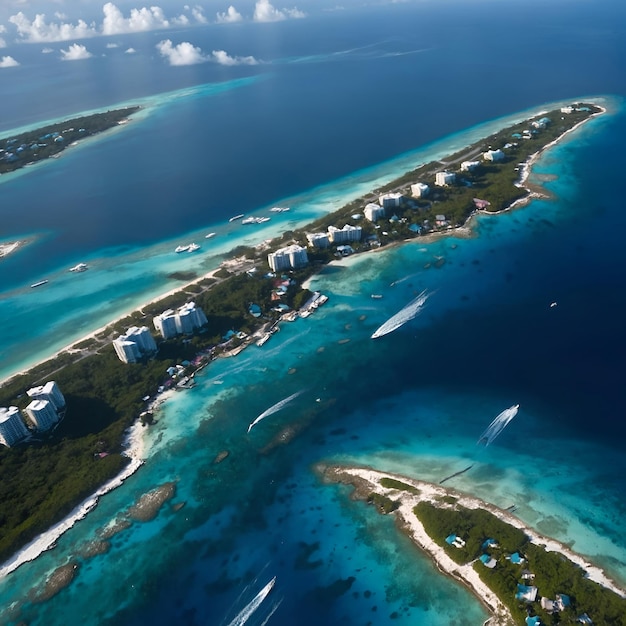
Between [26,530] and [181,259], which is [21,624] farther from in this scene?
[181,259]

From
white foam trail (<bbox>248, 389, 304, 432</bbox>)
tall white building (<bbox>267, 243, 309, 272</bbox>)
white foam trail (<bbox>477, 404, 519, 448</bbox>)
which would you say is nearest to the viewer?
white foam trail (<bbox>477, 404, 519, 448</bbox>)

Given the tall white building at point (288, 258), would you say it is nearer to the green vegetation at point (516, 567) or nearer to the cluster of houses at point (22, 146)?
the green vegetation at point (516, 567)

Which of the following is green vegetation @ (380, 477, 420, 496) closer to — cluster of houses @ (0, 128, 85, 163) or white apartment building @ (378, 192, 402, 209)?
white apartment building @ (378, 192, 402, 209)

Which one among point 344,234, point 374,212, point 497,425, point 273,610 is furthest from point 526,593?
point 374,212

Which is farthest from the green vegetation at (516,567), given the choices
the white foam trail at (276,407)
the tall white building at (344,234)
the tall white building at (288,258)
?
the tall white building at (344,234)

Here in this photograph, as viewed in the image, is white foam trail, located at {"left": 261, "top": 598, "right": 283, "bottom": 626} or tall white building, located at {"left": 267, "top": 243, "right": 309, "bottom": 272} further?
tall white building, located at {"left": 267, "top": 243, "right": 309, "bottom": 272}

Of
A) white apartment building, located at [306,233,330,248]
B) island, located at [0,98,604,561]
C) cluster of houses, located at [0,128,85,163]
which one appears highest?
cluster of houses, located at [0,128,85,163]

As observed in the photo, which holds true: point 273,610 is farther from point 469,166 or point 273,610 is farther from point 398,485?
point 469,166

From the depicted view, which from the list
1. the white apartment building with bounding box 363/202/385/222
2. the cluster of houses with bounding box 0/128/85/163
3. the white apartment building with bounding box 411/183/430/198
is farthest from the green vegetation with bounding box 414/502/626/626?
the cluster of houses with bounding box 0/128/85/163
